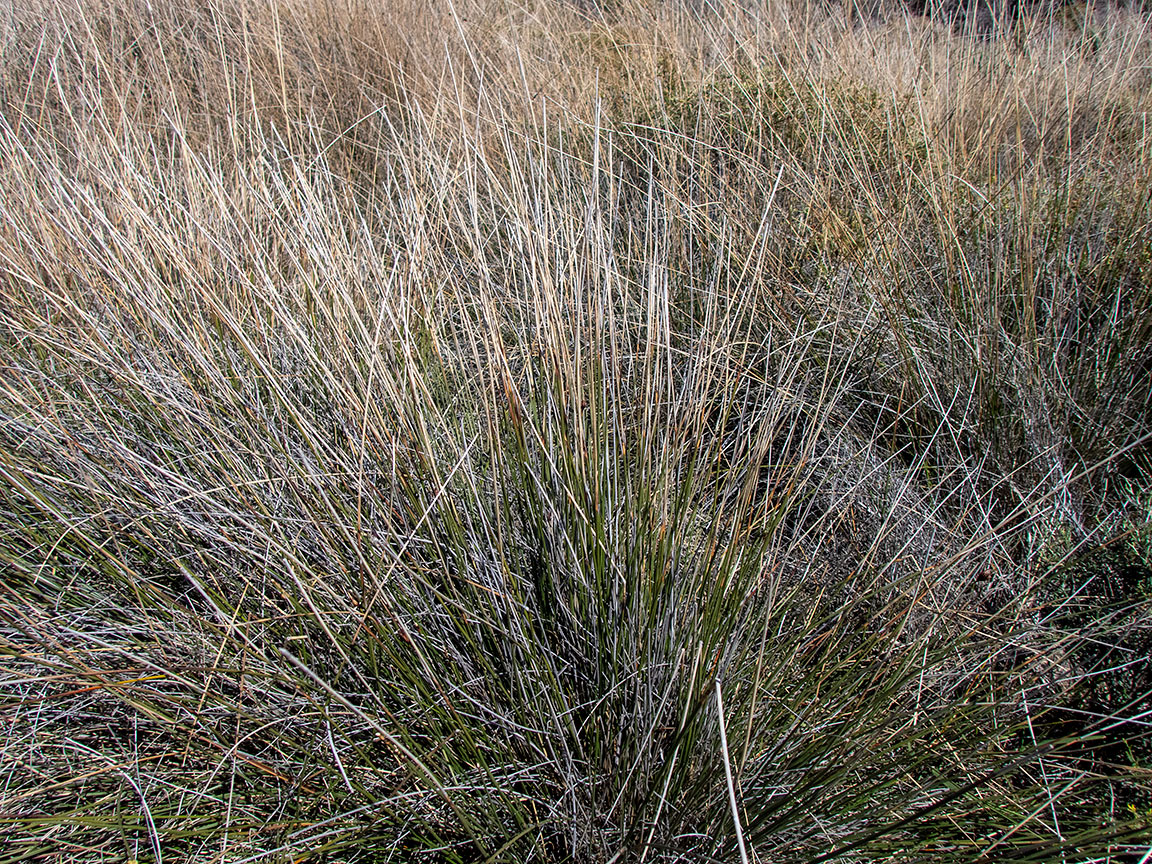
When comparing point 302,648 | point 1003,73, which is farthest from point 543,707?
point 1003,73

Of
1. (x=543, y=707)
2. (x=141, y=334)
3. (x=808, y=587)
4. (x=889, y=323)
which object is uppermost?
(x=141, y=334)

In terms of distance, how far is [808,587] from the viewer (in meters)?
1.29

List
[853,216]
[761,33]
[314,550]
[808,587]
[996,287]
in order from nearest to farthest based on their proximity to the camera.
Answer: [314,550] < [808,587] < [996,287] < [853,216] < [761,33]

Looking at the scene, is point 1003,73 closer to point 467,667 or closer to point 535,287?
point 535,287

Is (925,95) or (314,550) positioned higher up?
(925,95)

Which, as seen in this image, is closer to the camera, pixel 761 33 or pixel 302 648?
pixel 302 648

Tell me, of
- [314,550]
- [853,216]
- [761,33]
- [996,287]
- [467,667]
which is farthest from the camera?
[761,33]

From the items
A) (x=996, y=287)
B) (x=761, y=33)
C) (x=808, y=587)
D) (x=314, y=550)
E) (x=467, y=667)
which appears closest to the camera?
(x=467, y=667)

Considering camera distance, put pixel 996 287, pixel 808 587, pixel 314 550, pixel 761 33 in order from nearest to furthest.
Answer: pixel 314 550
pixel 808 587
pixel 996 287
pixel 761 33

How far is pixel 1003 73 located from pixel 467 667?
2.81 meters

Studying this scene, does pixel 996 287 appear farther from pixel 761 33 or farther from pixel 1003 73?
pixel 1003 73

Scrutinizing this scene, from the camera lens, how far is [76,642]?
1029 mm

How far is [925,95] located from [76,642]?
115 inches

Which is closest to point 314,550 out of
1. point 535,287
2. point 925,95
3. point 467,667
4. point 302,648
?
point 302,648
